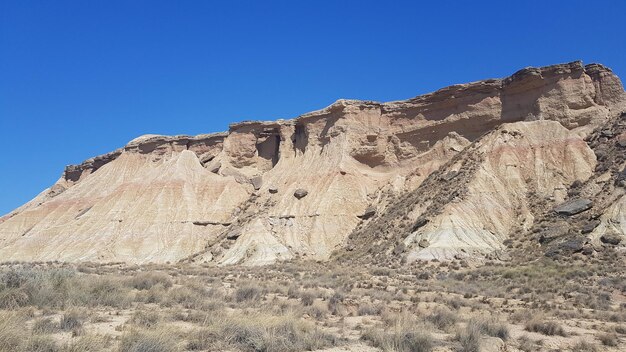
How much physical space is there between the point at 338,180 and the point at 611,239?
80.9ft

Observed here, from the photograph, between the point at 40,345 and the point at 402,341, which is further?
the point at 402,341

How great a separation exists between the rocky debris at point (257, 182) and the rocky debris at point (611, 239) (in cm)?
3325

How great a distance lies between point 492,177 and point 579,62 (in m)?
13.2

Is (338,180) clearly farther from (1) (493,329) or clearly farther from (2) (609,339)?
(2) (609,339)

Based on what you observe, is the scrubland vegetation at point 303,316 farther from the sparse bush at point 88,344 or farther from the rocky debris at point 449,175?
the rocky debris at point 449,175

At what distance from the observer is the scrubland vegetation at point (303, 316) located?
9.45 metres

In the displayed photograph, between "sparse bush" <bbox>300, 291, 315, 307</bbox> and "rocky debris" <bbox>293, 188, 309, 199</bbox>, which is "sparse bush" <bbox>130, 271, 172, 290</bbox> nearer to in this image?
"sparse bush" <bbox>300, 291, 315, 307</bbox>

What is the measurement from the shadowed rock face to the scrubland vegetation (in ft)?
43.1

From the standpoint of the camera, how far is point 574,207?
34156mm

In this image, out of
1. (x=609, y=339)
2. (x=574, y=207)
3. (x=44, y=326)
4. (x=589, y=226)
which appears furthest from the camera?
(x=574, y=207)

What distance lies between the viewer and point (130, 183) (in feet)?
190

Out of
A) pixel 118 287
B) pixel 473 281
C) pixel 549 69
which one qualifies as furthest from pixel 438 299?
pixel 549 69

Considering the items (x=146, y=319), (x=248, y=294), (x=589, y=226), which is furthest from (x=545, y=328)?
(x=589, y=226)

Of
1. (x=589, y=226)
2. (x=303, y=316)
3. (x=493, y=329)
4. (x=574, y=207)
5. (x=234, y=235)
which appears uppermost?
(x=574, y=207)
